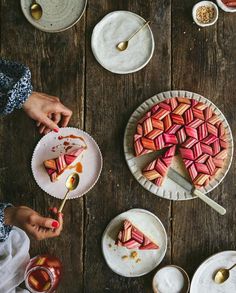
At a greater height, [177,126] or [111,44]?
[111,44]

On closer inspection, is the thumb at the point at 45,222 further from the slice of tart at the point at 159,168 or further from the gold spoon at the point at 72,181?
the slice of tart at the point at 159,168

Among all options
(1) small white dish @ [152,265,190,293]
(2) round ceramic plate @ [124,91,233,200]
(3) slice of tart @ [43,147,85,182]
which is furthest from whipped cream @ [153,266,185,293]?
(3) slice of tart @ [43,147,85,182]

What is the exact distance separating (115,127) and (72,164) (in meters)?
0.24

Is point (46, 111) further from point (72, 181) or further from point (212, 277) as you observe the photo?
point (212, 277)

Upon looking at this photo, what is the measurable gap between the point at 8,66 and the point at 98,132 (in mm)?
465

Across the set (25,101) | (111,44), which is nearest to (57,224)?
(25,101)

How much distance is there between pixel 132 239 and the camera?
7.11 ft

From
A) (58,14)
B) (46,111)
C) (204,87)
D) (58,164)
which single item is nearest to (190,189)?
(204,87)

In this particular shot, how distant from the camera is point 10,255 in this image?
84.8 inches

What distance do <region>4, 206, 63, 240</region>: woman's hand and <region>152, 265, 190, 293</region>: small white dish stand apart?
449mm

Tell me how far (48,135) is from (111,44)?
47cm

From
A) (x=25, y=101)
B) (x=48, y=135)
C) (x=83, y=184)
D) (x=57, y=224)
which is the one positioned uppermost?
(x=25, y=101)

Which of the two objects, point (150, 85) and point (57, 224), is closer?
point (57, 224)

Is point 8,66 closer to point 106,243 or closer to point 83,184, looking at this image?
point 83,184
